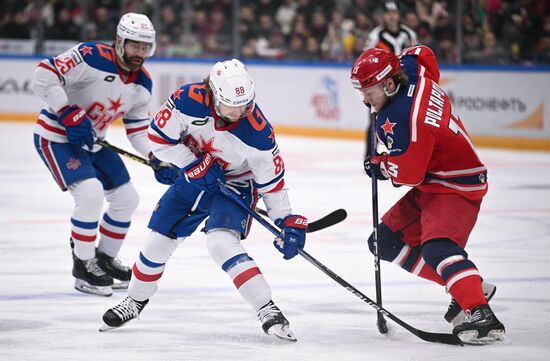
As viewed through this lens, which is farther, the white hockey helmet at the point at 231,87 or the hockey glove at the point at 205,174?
the hockey glove at the point at 205,174

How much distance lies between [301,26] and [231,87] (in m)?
9.40

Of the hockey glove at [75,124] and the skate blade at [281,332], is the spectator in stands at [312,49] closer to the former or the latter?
the hockey glove at [75,124]

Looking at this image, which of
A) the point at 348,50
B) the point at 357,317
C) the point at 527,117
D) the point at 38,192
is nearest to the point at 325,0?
the point at 348,50

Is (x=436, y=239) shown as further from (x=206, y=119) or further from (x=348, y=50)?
(x=348, y=50)

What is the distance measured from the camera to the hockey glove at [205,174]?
4.24m

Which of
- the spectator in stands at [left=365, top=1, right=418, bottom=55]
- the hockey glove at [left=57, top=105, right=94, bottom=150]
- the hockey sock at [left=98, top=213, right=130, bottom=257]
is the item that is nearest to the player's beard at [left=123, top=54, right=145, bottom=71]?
the hockey glove at [left=57, top=105, right=94, bottom=150]

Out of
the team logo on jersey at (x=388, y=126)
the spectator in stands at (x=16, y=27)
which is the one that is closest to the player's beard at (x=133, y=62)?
the team logo on jersey at (x=388, y=126)

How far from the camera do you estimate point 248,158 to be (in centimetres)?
424

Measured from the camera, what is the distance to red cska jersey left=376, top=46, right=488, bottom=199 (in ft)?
13.5

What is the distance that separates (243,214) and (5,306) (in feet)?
4.00

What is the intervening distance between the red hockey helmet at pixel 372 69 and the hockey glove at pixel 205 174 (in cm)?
64

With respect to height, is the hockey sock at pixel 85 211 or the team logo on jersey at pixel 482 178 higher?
the team logo on jersey at pixel 482 178

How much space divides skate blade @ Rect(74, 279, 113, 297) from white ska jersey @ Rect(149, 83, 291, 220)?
1.03 meters

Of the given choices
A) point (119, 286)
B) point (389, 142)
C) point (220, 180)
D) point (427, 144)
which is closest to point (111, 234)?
point (119, 286)
